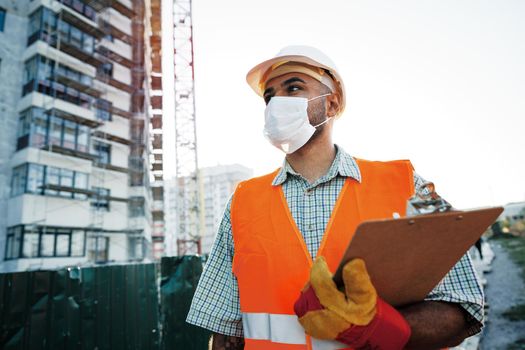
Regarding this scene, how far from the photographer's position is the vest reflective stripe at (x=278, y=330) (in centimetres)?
141

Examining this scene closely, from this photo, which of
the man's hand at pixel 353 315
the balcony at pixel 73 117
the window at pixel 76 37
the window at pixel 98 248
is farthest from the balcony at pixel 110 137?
the man's hand at pixel 353 315

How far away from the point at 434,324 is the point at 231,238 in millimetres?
1053

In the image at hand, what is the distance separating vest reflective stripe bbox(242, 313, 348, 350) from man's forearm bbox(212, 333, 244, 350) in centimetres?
19

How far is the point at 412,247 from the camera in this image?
112 centimetres

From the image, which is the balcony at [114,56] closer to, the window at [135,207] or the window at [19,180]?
the window at [19,180]

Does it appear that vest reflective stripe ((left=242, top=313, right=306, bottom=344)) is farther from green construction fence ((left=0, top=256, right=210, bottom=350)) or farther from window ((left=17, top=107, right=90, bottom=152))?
window ((left=17, top=107, right=90, bottom=152))

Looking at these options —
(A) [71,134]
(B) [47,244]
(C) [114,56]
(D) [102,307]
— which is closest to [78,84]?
(A) [71,134]

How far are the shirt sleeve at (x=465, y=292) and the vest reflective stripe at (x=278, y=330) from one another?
0.47 m

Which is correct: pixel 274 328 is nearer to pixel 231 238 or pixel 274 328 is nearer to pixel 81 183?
pixel 231 238

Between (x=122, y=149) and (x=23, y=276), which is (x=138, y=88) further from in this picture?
(x=23, y=276)

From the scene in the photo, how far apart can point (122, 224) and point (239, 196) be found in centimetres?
2629

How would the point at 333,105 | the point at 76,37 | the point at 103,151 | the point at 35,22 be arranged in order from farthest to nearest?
the point at 103,151, the point at 76,37, the point at 35,22, the point at 333,105

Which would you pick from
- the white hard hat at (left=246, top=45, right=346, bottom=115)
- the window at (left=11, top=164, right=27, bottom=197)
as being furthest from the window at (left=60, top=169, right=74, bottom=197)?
the white hard hat at (left=246, top=45, right=346, bottom=115)

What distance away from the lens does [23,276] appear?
13.7 ft
